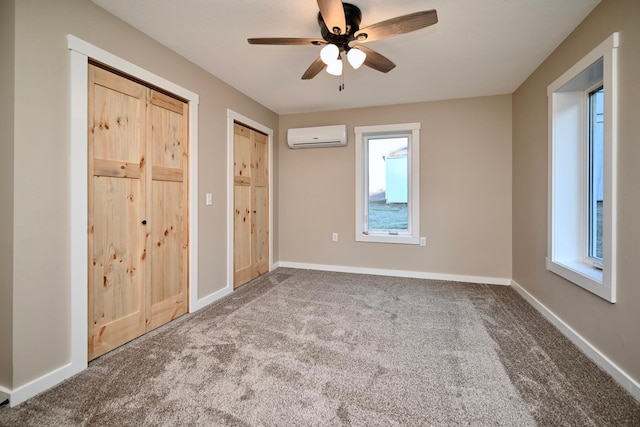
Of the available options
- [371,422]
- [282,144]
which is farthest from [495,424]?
[282,144]

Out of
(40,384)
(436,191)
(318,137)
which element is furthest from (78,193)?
(436,191)

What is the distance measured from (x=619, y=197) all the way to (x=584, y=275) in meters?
0.63

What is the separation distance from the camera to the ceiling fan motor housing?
184 centimetres

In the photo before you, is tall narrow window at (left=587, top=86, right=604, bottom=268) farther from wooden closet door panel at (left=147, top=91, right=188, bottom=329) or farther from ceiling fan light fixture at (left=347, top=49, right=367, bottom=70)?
wooden closet door panel at (left=147, top=91, right=188, bottom=329)

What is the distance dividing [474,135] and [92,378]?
4358 millimetres

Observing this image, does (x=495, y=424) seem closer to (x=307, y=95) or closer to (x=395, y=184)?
(x=395, y=184)

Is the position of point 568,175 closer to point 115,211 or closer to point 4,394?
point 115,211

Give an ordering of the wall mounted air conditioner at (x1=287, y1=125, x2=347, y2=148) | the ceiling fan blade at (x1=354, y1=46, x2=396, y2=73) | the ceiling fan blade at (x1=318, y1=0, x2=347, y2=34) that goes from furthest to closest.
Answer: the wall mounted air conditioner at (x1=287, y1=125, x2=347, y2=148), the ceiling fan blade at (x1=354, y1=46, x2=396, y2=73), the ceiling fan blade at (x1=318, y1=0, x2=347, y2=34)

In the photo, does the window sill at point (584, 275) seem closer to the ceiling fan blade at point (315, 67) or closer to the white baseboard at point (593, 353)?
the white baseboard at point (593, 353)

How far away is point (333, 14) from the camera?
160 centimetres

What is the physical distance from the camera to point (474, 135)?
356 cm

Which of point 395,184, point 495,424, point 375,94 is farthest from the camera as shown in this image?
point 395,184

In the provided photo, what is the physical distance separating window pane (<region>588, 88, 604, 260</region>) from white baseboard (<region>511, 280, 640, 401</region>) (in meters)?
0.62

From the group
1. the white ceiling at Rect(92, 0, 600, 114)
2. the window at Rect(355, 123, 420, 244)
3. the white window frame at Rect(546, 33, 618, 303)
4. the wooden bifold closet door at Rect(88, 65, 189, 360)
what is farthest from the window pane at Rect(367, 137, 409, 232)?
the wooden bifold closet door at Rect(88, 65, 189, 360)
